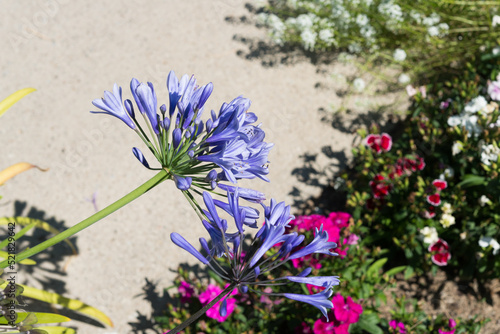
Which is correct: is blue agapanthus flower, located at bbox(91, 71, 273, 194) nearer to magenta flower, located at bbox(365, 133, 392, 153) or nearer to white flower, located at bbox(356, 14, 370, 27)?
magenta flower, located at bbox(365, 133, 392, 153)

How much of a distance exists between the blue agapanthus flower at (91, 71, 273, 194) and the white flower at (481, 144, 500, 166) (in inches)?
74.0

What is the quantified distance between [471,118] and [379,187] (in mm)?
739

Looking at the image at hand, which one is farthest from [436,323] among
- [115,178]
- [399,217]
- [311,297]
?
[115,178]

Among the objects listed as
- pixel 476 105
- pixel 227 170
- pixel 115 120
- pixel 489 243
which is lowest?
pixel 489 243

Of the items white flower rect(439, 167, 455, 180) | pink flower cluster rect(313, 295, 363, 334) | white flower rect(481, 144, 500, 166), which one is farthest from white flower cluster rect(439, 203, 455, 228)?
pink flower cluster rect(313, 295, 363, 334)

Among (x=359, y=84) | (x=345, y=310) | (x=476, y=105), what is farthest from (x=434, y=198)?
(x=359, y=84)

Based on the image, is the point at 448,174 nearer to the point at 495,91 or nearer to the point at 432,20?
the point at 495,91

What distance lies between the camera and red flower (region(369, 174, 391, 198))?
315 centimetres

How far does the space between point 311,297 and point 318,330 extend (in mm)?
1285

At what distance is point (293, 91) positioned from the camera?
4340 millimetres

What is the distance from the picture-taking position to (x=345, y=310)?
95.7 inches

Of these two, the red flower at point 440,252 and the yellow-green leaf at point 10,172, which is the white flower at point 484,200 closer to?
the red flower at point 440,252

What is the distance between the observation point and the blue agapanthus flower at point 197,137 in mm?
1384

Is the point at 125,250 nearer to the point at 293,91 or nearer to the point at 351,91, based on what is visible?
the point at 293,91
